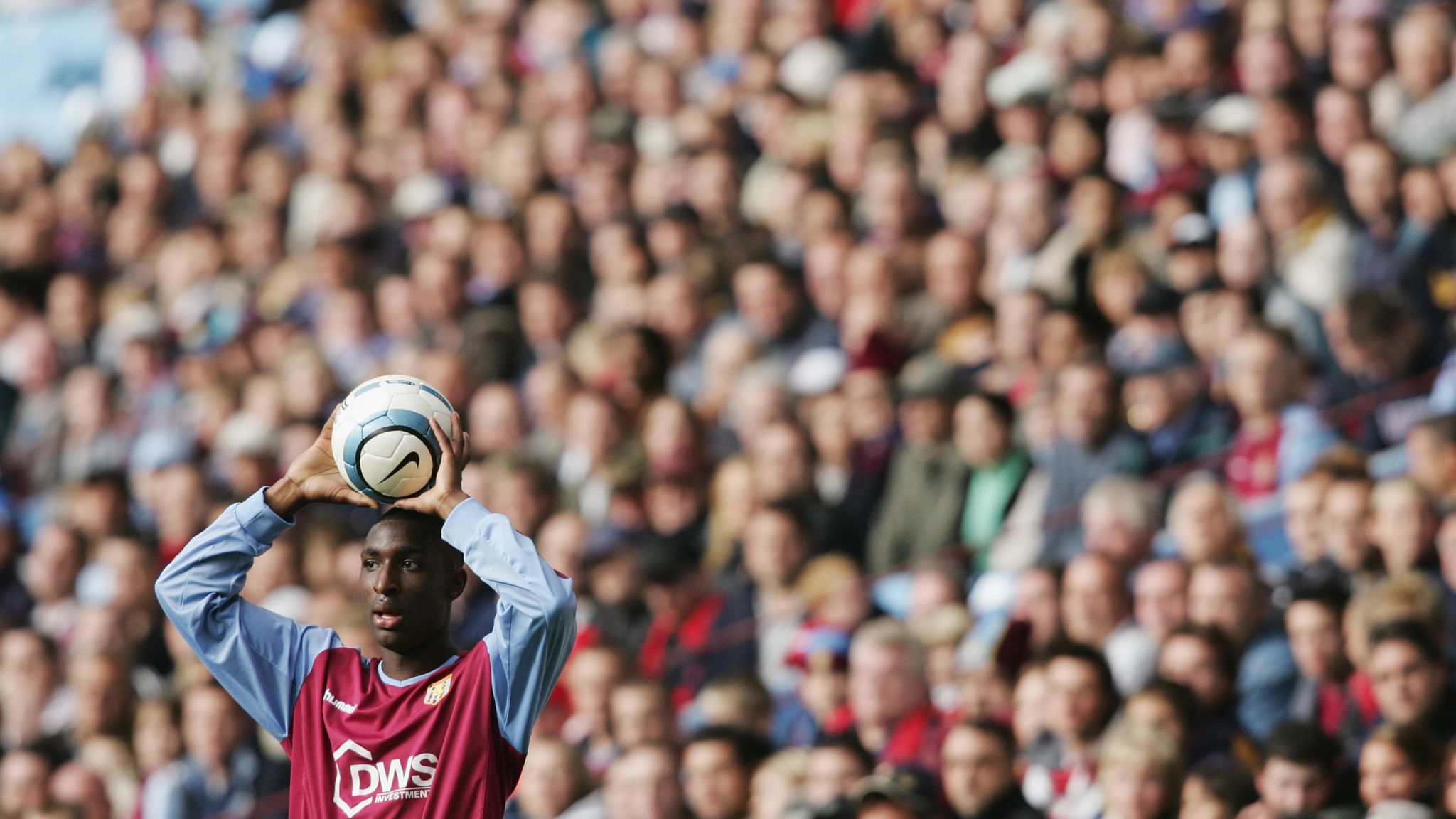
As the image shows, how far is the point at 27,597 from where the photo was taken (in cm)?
977

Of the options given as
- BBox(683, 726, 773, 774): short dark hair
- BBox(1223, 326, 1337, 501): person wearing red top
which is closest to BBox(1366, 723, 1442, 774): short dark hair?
BBox(1223, 326, 1337, 501): person wearing red top

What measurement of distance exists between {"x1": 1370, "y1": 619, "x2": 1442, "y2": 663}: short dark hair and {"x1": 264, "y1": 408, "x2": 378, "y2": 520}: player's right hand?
10.3ft

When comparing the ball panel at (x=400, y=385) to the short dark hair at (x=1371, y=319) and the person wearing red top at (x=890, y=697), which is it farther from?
the short dark hair at (x=1371, y=319)

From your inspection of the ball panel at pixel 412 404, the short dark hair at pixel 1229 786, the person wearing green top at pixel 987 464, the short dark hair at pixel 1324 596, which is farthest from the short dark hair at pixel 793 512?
the ball panel at pixel 412 404

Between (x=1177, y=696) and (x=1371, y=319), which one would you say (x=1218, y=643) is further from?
(x=1371, y=319)

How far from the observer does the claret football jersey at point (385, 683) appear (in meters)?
4.05

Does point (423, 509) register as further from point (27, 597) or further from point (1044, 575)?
point (27, 597)

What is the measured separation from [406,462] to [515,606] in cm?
47

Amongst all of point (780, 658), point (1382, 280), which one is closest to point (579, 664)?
point (780, 658)

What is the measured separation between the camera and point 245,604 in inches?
171

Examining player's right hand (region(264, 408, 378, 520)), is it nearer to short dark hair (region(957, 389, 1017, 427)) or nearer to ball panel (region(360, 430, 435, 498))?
ball panel (region(360, 430, 435, 498))

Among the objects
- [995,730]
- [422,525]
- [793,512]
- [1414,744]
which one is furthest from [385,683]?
[793,512]

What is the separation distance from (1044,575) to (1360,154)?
2.19m

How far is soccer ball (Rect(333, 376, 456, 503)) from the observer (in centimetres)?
431
